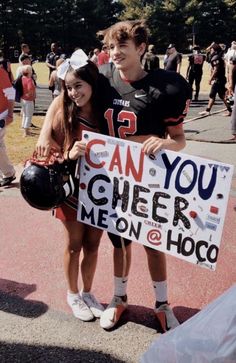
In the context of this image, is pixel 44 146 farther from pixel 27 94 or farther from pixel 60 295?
pixel 27 94

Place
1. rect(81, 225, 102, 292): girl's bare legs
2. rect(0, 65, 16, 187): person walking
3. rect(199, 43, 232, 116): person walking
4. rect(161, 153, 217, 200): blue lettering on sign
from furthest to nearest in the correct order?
rect(199, 43, 232, 116): person walking < rect(0, 65, 16, 187): person walking < rect(81, 225, 102, 292): girl's bare legs < rect(161, 153, 217, 200): blue lettering on sign

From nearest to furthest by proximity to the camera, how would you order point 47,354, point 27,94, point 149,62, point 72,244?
point 47,354
point 72,244
point 149,62
point 27,94

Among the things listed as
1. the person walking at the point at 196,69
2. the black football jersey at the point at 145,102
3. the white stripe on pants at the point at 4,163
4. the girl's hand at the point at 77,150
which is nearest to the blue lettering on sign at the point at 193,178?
the black football jersey at the point at 145,102

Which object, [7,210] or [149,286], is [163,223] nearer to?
[149,286]

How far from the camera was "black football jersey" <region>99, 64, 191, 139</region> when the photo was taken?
98.9 inches

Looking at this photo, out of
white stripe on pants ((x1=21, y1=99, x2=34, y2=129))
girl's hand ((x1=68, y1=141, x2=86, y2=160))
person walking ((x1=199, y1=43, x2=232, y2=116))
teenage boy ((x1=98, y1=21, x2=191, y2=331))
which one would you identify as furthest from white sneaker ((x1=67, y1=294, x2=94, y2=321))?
person walking ((x1=199, y1=43, x2=232, y2=116))

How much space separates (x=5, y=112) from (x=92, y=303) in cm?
339

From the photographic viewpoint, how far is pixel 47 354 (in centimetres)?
283

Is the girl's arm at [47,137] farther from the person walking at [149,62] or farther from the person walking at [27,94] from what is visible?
the person walking at [27,94]

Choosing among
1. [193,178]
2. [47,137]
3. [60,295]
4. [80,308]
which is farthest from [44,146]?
[60,295]

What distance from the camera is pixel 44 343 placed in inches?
116

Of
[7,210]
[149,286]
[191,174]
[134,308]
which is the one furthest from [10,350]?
[7,210]

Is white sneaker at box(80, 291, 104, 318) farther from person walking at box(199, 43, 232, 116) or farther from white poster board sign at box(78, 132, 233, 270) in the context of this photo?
person walking at box(199, 43, 232, 116)

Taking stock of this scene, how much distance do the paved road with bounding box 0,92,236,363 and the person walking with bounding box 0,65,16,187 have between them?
113 centimetres
